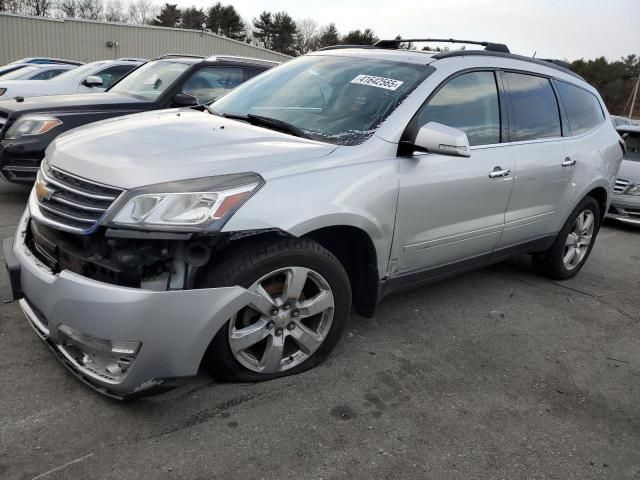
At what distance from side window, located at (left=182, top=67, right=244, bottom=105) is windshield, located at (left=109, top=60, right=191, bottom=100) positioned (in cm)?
20

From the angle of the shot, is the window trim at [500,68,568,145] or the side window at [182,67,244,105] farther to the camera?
the side window at [182,67,244,105]

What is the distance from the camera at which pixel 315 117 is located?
10.8 ft

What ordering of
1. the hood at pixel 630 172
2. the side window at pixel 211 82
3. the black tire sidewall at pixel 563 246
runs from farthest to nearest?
the hood at pixel 630 172 < the side window at pixel 211 82 < the black tire sidewall at pixel 563 246

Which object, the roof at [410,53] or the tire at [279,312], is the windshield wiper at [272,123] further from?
the roof at [410,53]

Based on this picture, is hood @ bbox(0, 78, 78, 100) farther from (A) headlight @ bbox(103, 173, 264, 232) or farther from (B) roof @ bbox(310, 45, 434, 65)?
(A) headlight @ bbox(103, 173, 264, 232)

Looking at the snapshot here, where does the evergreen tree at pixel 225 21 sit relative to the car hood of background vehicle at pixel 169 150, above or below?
above

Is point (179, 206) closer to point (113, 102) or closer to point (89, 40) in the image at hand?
point (113, 102)

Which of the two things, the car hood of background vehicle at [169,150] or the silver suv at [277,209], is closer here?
the silver suv at [277,209]

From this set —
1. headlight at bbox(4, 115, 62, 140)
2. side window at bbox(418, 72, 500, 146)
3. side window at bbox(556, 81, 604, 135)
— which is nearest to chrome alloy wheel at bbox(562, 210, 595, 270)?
side window at bbox(556, 81, 604, 135)

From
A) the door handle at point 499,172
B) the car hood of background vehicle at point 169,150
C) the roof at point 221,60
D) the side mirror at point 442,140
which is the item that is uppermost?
the roof at point 221,60

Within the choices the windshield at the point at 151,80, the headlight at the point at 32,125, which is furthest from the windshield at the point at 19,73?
the headlight at the point at 32,125

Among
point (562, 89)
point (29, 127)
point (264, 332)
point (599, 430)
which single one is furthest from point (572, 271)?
point (29, 127)

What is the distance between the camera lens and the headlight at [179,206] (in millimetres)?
2268

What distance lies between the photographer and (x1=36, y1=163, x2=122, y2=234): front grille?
2.35 metres
